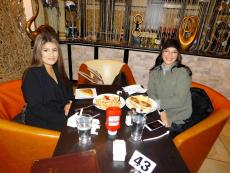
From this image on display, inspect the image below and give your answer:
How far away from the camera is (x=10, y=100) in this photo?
170cm

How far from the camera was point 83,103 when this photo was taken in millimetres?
1589

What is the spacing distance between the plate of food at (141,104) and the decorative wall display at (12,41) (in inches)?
64.9

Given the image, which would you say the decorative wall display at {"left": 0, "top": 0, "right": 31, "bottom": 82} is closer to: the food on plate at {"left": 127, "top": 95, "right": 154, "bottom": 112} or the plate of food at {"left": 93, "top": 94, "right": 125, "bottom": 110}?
the plate of food at {"left": 93, "top": 94, "right": 125, "bottom": 110}

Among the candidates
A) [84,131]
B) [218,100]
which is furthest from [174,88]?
[84,131]

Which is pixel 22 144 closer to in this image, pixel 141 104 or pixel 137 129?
pixel 137 129

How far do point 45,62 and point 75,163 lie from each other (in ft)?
3.40

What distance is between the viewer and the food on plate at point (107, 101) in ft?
5.03

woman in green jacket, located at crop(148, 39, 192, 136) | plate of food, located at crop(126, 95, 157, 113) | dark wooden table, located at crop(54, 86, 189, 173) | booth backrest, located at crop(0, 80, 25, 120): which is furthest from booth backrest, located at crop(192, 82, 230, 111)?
booth backrest, located at crop(0, 80, 25, 120)

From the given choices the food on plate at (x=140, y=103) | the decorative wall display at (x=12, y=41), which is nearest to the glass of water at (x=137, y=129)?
the food on plate at (x=140, y=103)

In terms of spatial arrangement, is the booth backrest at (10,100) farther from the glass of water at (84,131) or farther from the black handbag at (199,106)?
the black handbag at (199,106)

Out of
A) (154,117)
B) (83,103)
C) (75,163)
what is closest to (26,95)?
(83,103)

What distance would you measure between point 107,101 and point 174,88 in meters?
0.70

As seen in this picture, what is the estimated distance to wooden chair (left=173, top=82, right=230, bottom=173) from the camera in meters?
1.30

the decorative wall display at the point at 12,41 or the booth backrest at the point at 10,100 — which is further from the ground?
the decorative wall display at the point at 12,41
